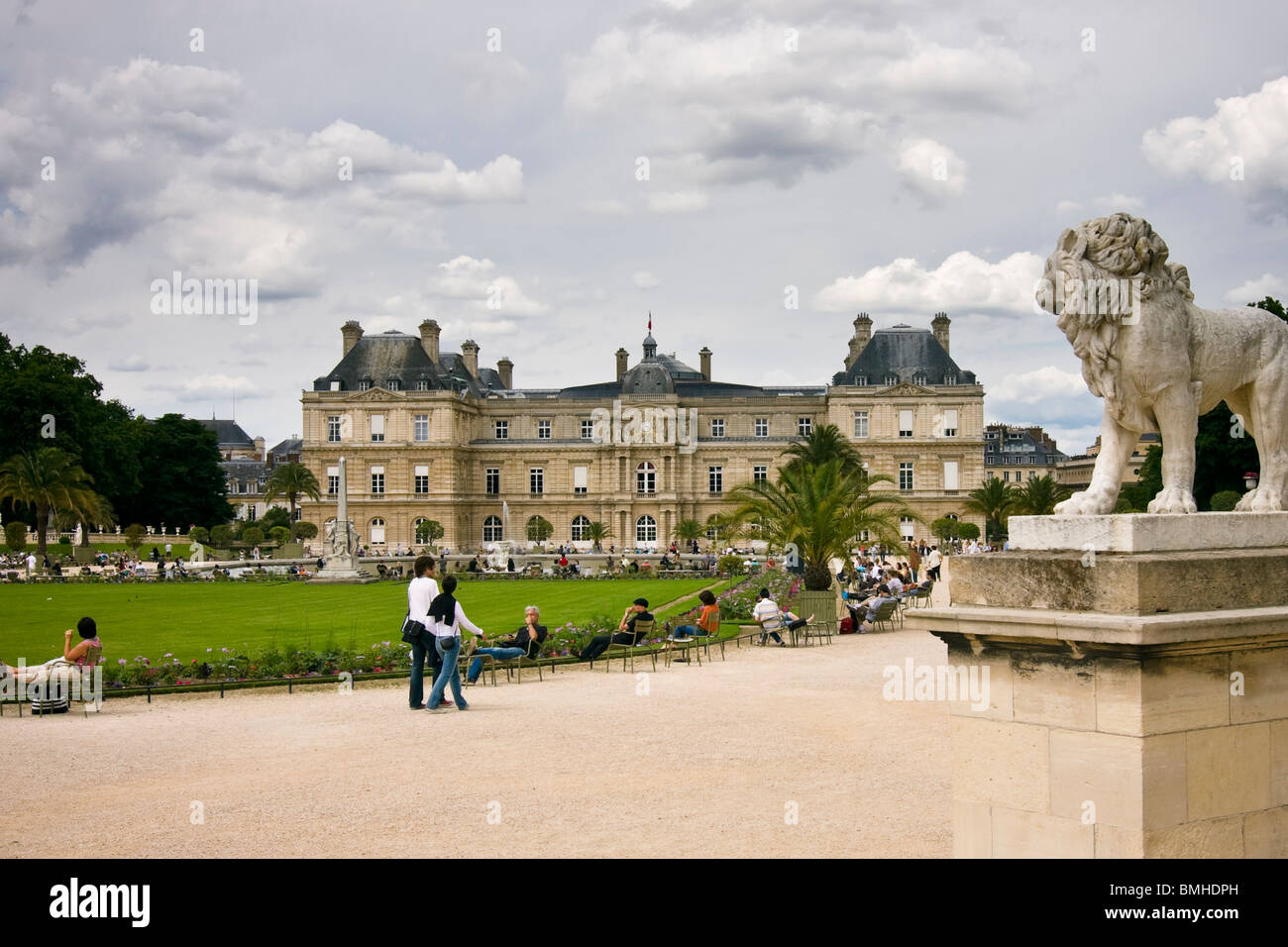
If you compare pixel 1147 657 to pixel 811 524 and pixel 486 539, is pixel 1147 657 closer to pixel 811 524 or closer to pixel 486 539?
pixel 811 524

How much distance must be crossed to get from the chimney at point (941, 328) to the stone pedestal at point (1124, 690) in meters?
67.6

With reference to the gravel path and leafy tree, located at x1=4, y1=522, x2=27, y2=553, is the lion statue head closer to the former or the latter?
the gravel path

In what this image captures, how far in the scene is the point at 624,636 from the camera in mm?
16422

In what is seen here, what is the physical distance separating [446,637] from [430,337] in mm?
62965

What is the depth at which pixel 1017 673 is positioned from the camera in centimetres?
503

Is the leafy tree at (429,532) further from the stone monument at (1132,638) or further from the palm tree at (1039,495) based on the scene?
the stone monument at (1132,638)

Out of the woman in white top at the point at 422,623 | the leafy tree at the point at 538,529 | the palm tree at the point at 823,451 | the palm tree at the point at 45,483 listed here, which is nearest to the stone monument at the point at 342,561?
the palm tree at the point at 45,483

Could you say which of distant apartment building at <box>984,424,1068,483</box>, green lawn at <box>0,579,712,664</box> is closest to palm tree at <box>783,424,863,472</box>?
green lawn at <box>0,579,712,664</box>

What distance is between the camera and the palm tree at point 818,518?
72.9ft

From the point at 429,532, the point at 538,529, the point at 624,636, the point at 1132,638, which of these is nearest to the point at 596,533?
the point at 538,529

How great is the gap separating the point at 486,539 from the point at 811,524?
170 feet

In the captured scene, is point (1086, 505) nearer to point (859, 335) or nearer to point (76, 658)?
point (76, 658)

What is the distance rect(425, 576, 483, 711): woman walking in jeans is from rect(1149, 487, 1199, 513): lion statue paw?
8315 mm
